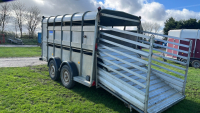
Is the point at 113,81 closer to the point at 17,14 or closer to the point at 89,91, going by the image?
the point at 89,91

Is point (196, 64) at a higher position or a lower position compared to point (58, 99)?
higher

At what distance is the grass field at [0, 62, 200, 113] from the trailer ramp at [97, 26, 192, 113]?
0.52 meters

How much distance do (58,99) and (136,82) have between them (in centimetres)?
271

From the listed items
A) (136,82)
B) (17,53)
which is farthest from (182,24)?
(136,82)

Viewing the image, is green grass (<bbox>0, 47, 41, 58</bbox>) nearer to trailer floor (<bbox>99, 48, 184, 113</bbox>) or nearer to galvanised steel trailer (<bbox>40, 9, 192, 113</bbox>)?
galvanised steel trailer (<bbox>40, 9, 192, 113</bbox>)

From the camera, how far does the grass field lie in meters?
4.43

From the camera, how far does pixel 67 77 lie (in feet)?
19.9

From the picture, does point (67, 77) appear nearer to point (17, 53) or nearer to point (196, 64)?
point (196, 64)

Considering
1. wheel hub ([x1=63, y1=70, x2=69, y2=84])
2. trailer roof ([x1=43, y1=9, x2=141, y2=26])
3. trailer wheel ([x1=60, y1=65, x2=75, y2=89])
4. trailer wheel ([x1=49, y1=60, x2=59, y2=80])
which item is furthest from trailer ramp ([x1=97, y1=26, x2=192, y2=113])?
trailer wheel ([x1=49, y1=60, x2=59, y2=80])

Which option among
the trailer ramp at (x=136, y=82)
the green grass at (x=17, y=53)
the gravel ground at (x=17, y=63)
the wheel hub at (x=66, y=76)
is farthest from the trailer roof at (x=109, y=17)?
the green grass at (x=17, y=53)

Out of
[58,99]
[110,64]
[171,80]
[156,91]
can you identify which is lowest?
[58,99]

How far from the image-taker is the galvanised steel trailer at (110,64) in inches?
157

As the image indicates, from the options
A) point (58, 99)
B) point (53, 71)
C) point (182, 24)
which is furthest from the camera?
point (182, 24)

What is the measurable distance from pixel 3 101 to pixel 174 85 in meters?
5.74
